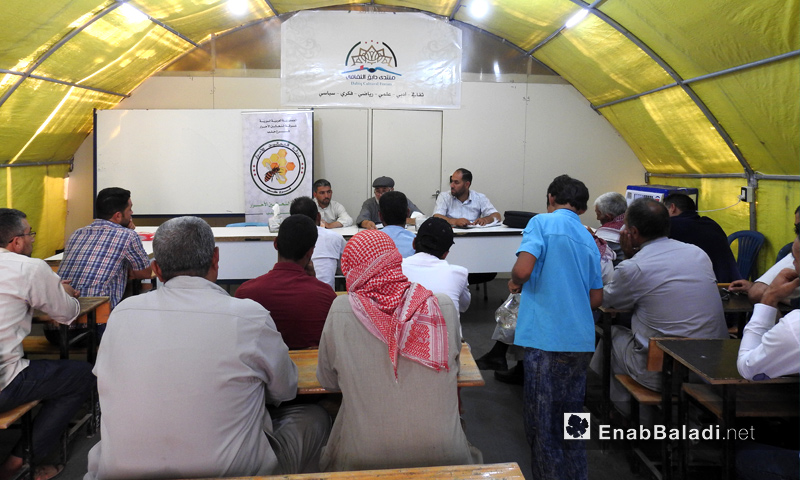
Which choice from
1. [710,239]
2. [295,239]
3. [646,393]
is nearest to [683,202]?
[710,239]

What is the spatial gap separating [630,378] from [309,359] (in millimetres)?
1687

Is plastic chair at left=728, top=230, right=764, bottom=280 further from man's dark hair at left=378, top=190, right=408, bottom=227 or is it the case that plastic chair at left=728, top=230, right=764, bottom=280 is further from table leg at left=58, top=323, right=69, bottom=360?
table leg at left=58, top=323, right=69, bottom=360

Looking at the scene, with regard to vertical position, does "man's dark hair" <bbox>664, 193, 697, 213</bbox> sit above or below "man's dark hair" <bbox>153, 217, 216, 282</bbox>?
above

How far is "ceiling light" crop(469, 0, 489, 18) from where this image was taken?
615cm

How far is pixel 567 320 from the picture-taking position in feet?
7.62

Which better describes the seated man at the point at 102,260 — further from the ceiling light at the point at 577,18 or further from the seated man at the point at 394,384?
the ceiling light at the point at 577,18

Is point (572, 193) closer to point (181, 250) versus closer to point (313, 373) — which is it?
point (313, 373)

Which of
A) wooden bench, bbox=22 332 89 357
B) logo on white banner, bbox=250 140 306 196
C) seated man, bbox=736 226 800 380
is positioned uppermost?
logo on white banner, bbox=250 140 306 196

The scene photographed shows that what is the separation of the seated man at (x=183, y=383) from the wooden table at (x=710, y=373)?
160cm

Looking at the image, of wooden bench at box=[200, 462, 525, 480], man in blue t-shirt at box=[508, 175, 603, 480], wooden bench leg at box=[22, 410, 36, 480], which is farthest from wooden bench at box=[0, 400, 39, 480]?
man in blue t-shirt at box=[508, 175, 603, 480]

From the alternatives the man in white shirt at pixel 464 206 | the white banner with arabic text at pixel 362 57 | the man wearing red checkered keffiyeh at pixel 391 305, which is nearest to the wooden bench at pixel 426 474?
the man wearing red checkered keffiyeh at pixel 391 305

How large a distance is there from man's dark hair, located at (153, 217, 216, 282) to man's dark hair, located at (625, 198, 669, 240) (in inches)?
82.1

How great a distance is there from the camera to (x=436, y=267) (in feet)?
8.26

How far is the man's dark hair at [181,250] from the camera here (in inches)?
65.1
